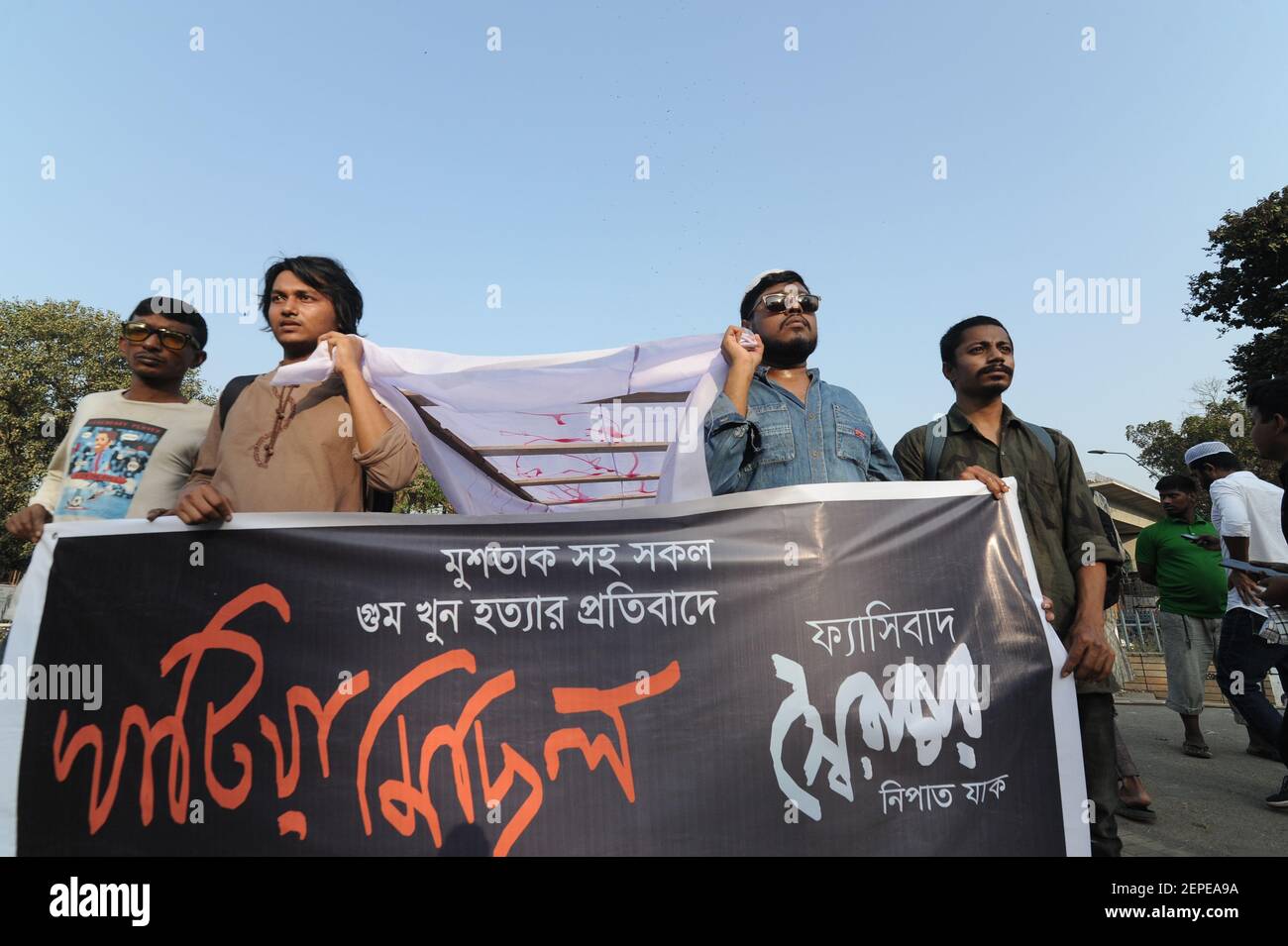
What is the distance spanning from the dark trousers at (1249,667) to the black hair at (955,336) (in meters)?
2.34

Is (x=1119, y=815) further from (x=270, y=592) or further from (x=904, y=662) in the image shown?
(x=270, y=592)

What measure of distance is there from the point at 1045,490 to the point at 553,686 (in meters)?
1.85

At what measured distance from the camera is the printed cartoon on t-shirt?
2969 millimetres

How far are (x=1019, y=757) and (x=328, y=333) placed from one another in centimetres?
263

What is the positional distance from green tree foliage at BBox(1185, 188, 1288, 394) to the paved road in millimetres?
17790

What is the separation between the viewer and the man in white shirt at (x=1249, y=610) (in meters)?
4.02

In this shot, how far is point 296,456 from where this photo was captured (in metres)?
2.78

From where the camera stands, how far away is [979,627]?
2430 millimetres

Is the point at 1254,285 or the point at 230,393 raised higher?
the point at 1254,285

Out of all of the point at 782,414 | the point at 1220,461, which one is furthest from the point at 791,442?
the point at 1220,461

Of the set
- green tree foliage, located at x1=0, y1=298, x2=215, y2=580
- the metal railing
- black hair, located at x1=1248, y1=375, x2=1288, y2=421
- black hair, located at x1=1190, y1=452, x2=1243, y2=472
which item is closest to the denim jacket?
black hair, located at x1=1248, y1=375, x2=1288, y2=421

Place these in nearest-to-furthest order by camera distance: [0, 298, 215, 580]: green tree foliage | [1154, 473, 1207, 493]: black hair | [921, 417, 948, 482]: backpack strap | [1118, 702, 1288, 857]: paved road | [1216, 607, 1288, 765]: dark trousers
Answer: [921, 417, 948, 482]: backpack strap
[1118, 702, 1288, 857]: paved road
[1216, 607, 1288, 765]: dark trousers
[1154, 473, 1207, 493]: black hair
[0, 298, 215, 580]: green tree foliage

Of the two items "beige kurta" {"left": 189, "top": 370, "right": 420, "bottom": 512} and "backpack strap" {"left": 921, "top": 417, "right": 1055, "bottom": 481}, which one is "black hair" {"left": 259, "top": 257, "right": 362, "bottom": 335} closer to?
"beige kurta" {"left": 189, "top": 370, "right": 420, "bottom": 512}

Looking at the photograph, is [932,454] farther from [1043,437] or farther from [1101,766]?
[1101,766]
